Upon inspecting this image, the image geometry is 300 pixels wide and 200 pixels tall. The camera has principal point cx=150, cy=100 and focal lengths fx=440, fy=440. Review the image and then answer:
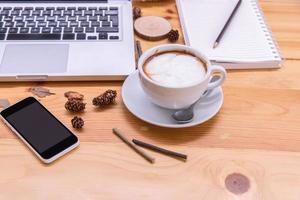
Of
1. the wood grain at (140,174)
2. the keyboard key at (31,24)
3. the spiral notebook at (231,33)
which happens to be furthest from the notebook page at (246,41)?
the keyboard key at (31,24)

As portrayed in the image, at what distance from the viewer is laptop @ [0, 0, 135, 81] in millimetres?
711

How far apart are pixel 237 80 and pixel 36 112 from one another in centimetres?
33

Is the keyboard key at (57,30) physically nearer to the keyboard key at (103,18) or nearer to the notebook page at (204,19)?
the keyboard key at (103,18)

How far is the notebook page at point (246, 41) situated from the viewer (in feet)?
2.52

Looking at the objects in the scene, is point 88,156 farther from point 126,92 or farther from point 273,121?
point 273,121

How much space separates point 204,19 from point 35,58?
334 millimetres

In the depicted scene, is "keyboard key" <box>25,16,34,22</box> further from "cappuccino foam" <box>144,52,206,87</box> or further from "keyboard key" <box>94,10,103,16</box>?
"cappuccino foam" <box>144,52,206,87</box>

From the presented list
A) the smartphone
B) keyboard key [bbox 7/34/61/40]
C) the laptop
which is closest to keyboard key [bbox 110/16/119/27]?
the laptop

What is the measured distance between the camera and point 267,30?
2.75ft

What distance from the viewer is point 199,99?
0.67 m

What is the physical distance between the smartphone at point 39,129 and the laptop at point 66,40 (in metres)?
0.08

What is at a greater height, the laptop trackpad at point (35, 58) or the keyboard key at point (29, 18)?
the keyboard key at point (29, 18)

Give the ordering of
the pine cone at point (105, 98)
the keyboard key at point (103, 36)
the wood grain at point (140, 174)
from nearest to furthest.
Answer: the wood grain at point (140, 174) → the pine cone at point (105, 98) → the keyboard key at point (103, 36)

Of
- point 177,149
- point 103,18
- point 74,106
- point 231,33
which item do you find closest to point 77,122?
point 74,106
